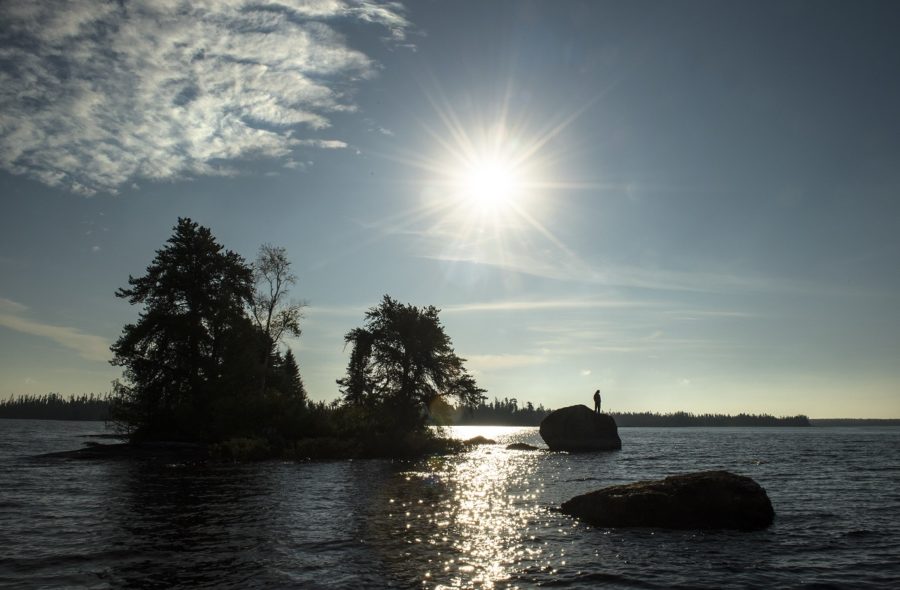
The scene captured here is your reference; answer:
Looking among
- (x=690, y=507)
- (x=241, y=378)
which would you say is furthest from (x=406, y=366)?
(x=690, y=507)

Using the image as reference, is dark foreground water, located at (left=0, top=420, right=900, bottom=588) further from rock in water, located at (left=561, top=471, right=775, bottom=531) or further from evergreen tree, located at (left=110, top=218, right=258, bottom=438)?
evergreen tree, located at (left=110, top=218, right=258, bottom=438)

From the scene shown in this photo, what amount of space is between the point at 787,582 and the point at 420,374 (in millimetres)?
38996

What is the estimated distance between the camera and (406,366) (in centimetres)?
4800

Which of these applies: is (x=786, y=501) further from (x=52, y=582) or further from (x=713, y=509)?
(x=52, y=582)

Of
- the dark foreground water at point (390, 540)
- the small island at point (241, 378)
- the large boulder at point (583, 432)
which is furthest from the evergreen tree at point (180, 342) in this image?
the large boulder at point (583, 432)

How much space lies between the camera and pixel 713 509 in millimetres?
15820

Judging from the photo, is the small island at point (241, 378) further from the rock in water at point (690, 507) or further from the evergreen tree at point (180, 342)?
the rock in water at point (690, 507)

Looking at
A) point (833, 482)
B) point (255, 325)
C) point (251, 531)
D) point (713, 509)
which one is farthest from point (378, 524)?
point (255, 325)

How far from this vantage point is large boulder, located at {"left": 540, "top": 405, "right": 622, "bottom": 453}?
5653 centimetres

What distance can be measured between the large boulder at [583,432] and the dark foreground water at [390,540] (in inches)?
1244

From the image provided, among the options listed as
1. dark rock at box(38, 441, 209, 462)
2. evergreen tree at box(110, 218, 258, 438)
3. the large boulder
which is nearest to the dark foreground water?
dark rock at box(38, 441, 209, 462)

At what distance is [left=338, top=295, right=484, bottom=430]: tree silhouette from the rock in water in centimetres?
3250

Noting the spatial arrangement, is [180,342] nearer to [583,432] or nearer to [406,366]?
[406,366]

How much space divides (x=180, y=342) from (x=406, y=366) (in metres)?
18.9
